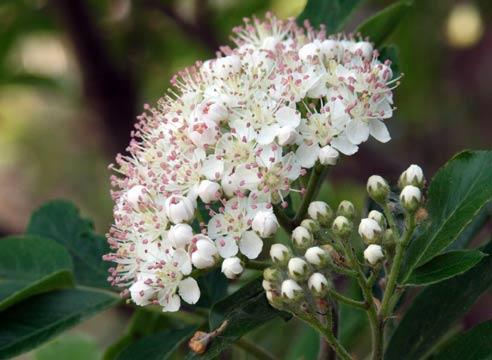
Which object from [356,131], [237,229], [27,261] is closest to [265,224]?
[237,229]

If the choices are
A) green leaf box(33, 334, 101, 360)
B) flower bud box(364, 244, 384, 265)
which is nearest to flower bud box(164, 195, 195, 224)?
flower bud box(364, 244, 384, 265)

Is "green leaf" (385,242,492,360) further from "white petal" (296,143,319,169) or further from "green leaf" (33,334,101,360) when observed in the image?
"green leaf" (33,334,101,360)

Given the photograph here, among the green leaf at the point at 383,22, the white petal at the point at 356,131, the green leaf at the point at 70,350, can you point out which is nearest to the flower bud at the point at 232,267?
the white petal at the point at 356,131

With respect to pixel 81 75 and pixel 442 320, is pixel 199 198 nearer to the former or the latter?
pixel 442 320

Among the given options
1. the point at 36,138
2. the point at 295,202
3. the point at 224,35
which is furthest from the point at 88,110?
the point at 295,202

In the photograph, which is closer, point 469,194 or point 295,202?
point 469,194

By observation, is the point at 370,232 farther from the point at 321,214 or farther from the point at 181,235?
the point at 181,235
